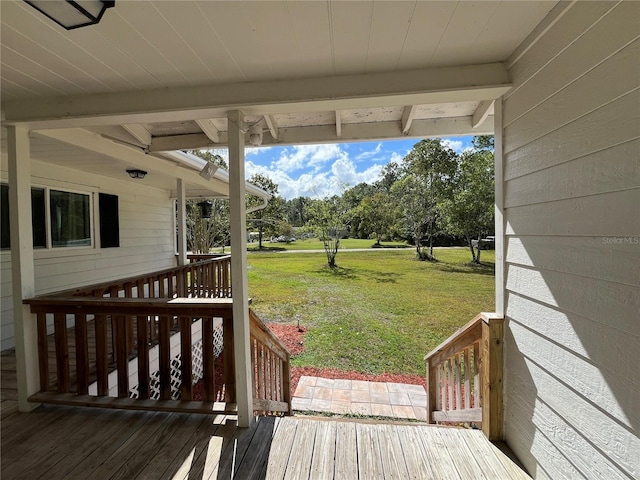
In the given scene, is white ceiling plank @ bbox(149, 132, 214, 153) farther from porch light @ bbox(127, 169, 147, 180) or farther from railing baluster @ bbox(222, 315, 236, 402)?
railing baluster @ bbox(222, 315, 236, 402)

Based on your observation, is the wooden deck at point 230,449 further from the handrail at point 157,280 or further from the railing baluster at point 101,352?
the handrail at point 157,280

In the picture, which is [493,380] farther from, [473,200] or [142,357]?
[473,200]

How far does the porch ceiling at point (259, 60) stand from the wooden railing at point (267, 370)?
1.70m

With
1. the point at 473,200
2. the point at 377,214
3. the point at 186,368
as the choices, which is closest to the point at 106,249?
the point at 186,368

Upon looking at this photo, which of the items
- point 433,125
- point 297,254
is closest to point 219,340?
point 433,125

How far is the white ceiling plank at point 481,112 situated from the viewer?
222 centimetres

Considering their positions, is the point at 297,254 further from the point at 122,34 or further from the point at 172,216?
the point at 122,34

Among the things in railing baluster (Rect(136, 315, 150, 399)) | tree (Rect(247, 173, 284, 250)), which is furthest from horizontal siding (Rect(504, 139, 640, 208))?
tree (Rect(247, 173, 284, 250))

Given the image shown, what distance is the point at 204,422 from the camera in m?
2.13

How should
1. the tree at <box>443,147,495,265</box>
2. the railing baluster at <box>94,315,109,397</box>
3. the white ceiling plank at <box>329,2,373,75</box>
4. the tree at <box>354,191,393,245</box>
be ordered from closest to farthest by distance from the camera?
1. the white ceiling plank at <box>329,2,373,75</box>
2. the railing baluster at <box>94,315,109,397</box>
3. the tree at <box>443,147,495,265</box>
4. the tree at <box>354,191,393,245</box>

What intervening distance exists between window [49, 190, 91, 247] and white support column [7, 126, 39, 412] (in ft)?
6.71

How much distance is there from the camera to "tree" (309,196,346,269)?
13.8 m

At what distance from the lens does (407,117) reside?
2.39 m

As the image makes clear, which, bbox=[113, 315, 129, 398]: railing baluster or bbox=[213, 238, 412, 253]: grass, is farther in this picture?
bbox=[213, 238, 412, 253]: grass
